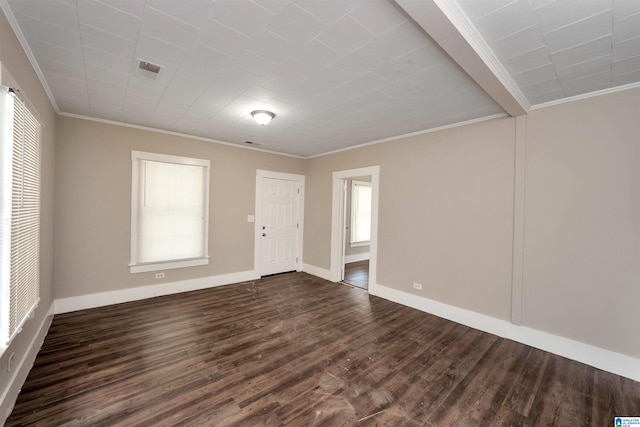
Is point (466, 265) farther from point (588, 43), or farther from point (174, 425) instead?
point (174, 425)

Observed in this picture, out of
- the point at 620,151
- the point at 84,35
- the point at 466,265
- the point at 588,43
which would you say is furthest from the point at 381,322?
the point at 84,35

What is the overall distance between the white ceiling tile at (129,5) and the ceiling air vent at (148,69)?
1.99ft

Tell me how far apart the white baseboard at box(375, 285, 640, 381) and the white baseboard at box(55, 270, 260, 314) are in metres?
3.09

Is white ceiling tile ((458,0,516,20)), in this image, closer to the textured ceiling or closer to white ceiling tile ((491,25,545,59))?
the textured ceiling

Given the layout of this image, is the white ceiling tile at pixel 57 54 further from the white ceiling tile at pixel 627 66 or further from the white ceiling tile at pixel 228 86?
the white ceiling tile at pixel 627 66

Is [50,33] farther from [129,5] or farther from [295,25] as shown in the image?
[295,25]

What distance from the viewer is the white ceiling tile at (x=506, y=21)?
1.50m

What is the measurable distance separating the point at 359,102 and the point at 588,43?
1.78 metres

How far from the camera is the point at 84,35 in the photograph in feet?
6.05

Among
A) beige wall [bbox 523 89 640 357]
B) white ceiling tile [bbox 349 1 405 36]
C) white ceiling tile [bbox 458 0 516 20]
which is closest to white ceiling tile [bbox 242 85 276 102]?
white ceiling tile [bbox 349 1 405 36]

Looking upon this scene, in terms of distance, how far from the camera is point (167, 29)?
176 cm

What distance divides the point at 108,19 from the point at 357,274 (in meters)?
5.35

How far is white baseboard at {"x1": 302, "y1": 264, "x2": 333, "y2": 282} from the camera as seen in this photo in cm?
528

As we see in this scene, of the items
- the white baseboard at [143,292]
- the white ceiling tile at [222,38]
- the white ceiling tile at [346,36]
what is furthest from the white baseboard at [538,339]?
the white ceiling tile at [222,38]
